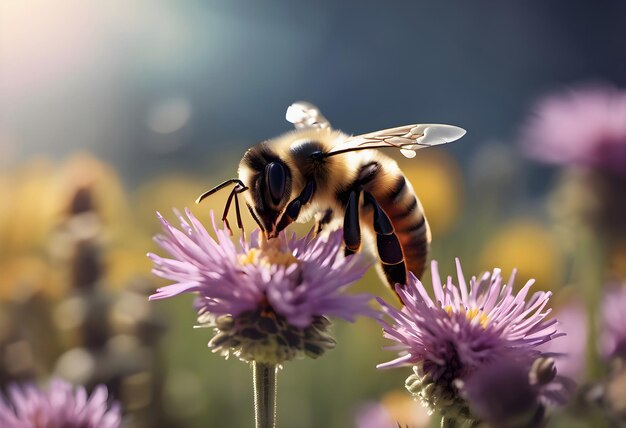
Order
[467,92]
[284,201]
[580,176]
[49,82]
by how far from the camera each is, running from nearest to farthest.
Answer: [284,201], [580,176], [49,82], [467,92]

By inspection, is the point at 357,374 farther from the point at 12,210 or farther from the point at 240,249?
the point at 240,249

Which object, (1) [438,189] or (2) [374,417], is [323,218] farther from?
(1) [438,189]

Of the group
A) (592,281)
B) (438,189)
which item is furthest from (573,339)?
(438,189)

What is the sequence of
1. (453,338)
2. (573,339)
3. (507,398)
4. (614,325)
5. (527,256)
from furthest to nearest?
(527,256) → (573,339) → (614,325) → (453,338) → (507,398)

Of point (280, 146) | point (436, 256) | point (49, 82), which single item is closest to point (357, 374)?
point (436, 256)

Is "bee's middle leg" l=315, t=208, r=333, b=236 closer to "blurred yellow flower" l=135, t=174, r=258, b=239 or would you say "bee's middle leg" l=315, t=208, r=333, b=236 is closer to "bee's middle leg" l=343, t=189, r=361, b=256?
"bee's middle leg" l=343, t=189, r=361, b=256
